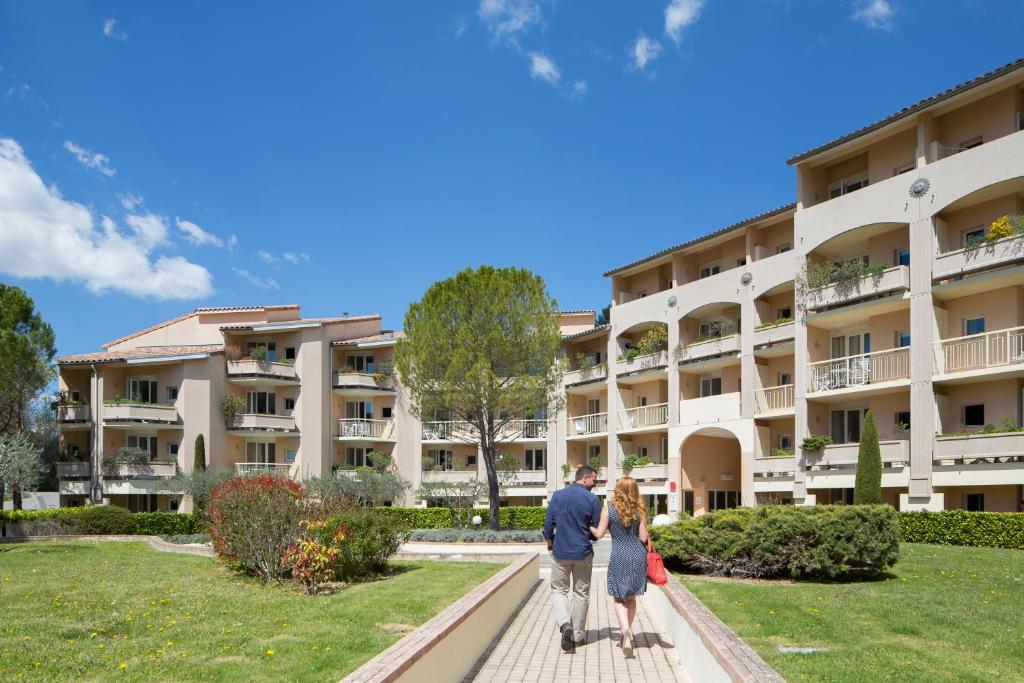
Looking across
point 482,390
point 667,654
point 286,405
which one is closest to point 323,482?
point 286,405

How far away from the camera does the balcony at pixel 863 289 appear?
25.9 meters

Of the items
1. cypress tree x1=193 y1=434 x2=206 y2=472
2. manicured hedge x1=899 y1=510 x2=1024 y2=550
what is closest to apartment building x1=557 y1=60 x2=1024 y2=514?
manicured hedge x1=899 y1=510 x2=1024 y2=550

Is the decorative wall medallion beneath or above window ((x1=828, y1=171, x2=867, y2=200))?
beneath

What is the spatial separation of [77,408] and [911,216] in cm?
3886

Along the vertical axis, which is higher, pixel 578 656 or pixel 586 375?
pixel 586 375

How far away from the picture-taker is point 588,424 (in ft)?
140

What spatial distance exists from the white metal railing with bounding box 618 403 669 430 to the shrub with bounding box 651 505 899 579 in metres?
21.9

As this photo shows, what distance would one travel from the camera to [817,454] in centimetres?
2808

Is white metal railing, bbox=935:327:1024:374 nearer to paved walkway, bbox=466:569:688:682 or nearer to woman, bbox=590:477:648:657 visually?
paved walkway, bbox=466:569:688:682

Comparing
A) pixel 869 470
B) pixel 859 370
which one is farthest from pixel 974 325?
pixel 869 470

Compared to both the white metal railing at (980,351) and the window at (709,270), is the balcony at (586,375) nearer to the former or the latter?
the window at (709,270)

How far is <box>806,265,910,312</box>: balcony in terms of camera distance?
25913 mm

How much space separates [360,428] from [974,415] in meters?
30.7

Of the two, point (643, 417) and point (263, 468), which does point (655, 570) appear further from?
point (263, 468)
